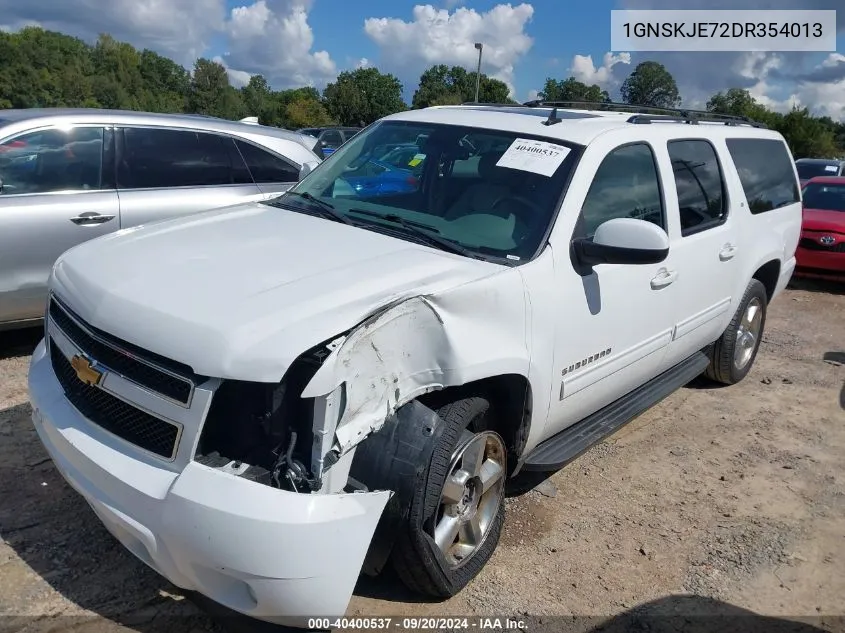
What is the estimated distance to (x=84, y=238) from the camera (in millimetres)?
4898

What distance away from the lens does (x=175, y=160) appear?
5535mm

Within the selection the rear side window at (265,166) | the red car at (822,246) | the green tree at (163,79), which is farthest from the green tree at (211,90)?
the rear side window at (265,166)

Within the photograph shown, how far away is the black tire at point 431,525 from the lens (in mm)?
2516

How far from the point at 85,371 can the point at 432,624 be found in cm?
160

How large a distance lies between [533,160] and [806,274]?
25.9ft

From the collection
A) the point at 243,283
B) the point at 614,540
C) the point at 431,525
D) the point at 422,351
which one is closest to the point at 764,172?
the point at 614,540

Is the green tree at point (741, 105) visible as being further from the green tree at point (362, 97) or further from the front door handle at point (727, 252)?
the front door handle at point (727, 252)

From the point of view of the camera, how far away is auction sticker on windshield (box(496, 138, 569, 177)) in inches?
131

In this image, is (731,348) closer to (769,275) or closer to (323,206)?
(769,275)

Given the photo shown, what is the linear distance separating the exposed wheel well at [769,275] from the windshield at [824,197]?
5.72m

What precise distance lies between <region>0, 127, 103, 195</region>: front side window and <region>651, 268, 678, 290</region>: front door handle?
3.90 m

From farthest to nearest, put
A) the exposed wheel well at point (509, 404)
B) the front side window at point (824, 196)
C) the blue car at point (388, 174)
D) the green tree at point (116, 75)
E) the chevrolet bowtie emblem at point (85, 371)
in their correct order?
1. the green tree at point (116, 75)
2. the front side window at point (824, 196)
3. the blue car at point (388, 174)
4. the exposed wheel well at point (509, 404)
5. the chevrolet bowtie emblem at point (85, 371)

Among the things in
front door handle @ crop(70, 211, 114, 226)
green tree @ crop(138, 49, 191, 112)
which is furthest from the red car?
green tree @ crop(138, 49, 191, 112)

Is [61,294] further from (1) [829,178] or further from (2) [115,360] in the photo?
(1) [829,178]
